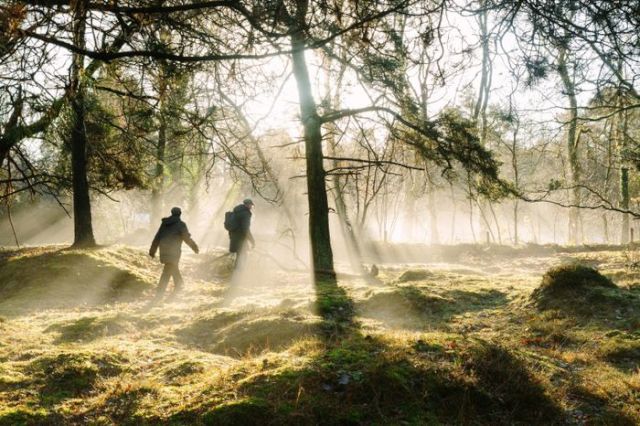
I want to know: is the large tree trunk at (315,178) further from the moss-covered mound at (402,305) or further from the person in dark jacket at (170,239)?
the moss-covered mound at (402,305)

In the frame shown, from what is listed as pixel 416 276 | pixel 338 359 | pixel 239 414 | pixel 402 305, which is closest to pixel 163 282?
pixel 402 305

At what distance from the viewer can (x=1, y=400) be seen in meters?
3.54

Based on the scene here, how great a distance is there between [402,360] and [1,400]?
10.6 ft

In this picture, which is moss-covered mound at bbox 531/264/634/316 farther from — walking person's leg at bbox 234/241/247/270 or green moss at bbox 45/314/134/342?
walking person's leg at bbox 234/241/247/270

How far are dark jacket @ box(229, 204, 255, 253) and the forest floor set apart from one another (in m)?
2.32

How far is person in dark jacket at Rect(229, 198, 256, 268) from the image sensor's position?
1095 cm

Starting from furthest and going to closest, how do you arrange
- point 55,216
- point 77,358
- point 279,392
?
point 55,216, point 77,358, point 279,392

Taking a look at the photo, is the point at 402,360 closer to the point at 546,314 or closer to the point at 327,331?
the point at 327,331

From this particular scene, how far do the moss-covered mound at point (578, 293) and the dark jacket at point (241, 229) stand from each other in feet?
21.2

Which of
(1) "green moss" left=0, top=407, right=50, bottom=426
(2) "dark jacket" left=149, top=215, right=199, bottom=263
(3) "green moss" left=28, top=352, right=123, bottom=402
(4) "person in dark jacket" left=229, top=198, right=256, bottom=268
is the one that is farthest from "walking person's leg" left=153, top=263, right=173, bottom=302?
(1) "green moss" left=0, top=407, right=50, bottom=426

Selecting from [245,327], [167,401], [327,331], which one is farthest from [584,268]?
[167,401]

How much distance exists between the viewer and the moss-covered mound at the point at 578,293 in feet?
20.9

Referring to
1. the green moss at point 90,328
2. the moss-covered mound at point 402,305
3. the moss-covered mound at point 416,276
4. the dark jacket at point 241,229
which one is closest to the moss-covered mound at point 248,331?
the green moss at point 90,328

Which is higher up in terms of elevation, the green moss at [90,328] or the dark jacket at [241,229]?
the dark jacket at [241,229]
